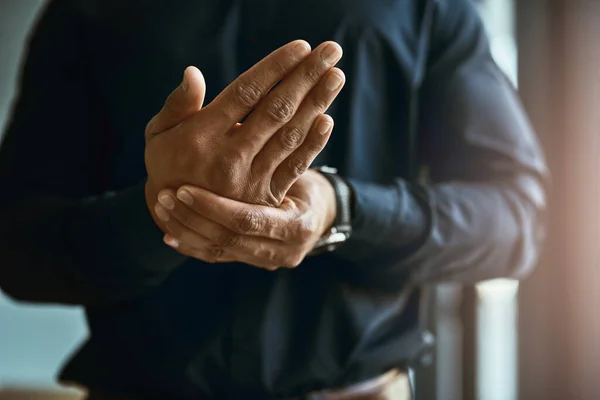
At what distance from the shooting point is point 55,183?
48 centimetres

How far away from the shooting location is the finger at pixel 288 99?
0.29 m

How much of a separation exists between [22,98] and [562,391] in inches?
24.8

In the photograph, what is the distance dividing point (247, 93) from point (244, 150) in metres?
0.03

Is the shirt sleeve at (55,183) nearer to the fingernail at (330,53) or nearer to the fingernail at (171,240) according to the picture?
the fingernail at (171,240)

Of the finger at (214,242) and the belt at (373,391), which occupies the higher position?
the finger at (214,242)

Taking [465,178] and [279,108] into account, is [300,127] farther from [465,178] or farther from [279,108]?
[465,178]

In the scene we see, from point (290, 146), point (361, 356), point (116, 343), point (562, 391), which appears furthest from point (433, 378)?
point (290, 146)

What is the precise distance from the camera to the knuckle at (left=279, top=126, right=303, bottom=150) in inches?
11.9

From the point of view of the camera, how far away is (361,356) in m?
0.47

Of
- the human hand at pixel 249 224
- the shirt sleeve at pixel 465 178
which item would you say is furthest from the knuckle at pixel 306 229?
the shirt sleeve at pixel 465 178

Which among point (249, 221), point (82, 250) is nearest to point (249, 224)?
point (249, 221)

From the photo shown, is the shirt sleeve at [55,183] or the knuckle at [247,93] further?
the shirt sleeve at [55,183]

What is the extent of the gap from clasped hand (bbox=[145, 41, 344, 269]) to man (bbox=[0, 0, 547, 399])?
2.2 inches

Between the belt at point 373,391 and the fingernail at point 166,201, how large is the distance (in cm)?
21
